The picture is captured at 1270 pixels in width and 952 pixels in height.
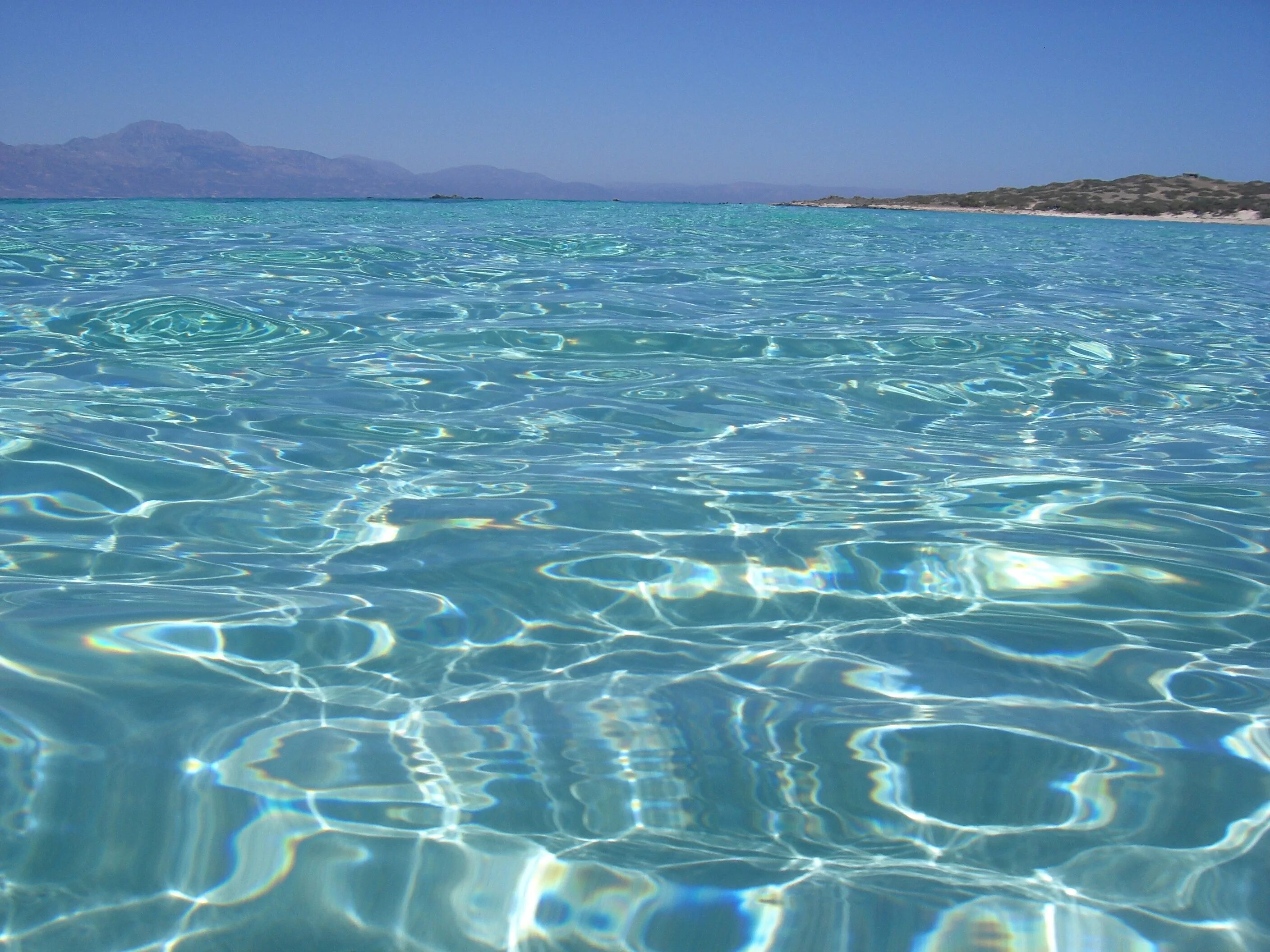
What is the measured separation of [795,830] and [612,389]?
2951 millimetres

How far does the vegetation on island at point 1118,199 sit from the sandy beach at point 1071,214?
0.33ft

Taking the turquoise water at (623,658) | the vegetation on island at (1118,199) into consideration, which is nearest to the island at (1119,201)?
the vegetation on island at (1118,199)

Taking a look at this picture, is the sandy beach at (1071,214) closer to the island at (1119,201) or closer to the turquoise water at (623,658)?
the island at (1119,201)

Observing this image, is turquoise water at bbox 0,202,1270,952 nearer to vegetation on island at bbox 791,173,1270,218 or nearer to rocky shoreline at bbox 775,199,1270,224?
rocky shoreline at bbox 775,199,1270,224

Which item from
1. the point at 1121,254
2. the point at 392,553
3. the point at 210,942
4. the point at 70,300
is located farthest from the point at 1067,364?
the point at 1121,254

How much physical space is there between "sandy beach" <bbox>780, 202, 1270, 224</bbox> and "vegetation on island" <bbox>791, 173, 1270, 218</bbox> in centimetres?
10

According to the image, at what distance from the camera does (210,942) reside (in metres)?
1.25

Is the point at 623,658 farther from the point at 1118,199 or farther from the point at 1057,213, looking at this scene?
the point at 1118,199

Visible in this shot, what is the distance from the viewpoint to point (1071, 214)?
29094 mm

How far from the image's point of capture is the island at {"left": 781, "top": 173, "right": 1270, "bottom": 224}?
89.6 feet

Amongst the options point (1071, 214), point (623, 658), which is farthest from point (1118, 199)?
point (623, 658)

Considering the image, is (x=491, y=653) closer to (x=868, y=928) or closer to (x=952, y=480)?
(x=868, y=928)

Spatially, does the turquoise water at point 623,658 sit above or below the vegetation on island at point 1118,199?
below

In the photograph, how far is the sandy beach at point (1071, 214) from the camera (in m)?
26.0
